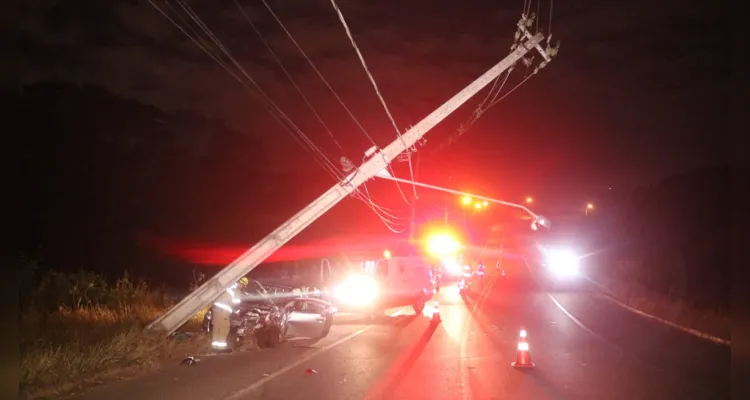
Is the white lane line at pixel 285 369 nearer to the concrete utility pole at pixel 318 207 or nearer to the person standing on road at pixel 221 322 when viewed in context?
the person standing on road at pixel 221 322

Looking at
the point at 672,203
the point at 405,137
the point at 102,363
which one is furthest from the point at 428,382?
the point at 672,203

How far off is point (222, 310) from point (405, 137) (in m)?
7.58

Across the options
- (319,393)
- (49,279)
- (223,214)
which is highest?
(223,214)

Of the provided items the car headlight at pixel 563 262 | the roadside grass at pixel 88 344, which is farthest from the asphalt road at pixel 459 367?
the car headlight at pixel 563 262

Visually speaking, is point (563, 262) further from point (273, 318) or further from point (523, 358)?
point (523, 358)

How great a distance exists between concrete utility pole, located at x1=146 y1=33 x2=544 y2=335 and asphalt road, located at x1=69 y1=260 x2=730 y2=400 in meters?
2.06

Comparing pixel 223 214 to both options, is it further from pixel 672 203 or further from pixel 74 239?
pixel 672 203

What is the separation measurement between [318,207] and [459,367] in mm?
7041

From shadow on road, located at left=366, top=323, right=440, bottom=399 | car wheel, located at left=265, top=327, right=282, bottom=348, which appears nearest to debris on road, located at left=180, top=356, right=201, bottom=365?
car wheel, located at left=265, top=327, right=282, bottom=348

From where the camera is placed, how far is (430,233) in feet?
174

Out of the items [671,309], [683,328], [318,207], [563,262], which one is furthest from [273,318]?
[563,262]

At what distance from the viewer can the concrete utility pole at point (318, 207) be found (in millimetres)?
15820

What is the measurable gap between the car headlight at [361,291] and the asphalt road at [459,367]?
94 cm

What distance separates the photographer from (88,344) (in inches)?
484
